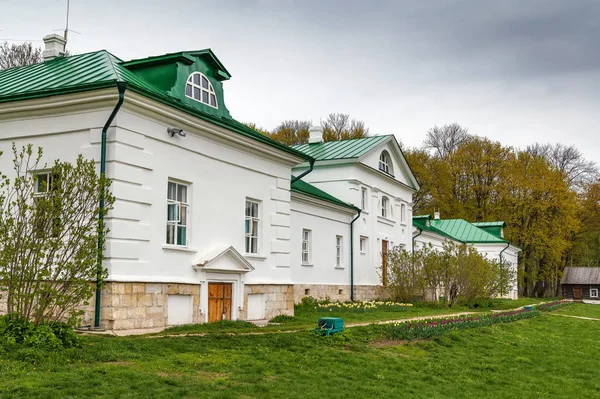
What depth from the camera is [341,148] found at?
1222 inches

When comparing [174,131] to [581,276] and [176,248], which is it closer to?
[176,248]

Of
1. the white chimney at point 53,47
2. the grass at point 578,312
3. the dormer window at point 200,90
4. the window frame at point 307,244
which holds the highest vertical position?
the white chimney at point 53,47

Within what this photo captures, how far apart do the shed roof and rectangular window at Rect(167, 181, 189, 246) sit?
5504 centimetres

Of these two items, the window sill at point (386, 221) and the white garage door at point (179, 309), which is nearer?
the white garage door at point (179, 309)

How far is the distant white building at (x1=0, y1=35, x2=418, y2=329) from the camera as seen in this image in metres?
13.2

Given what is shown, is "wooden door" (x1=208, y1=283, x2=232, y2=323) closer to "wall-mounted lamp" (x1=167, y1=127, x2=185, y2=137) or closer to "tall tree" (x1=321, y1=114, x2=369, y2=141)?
"wall-mounted lamp" (x1=167, y1=127, x2=185, y2=137)

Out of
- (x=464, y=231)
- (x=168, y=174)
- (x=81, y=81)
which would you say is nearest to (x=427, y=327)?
(x=168, y=174)

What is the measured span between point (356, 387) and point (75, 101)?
8.00 meters

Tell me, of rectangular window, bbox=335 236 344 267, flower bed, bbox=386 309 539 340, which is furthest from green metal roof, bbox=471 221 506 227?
flower bed, bbox=386 309 539 340

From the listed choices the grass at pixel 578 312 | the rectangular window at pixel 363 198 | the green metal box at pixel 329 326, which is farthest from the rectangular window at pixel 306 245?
the grass at pixel 578 312

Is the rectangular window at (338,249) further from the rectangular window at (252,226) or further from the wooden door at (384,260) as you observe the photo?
the rectangular window at (252,226)

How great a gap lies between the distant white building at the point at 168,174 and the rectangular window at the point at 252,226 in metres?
0.03

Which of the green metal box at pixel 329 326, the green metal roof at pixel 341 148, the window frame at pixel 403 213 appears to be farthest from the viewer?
the window frame at pixel 403 213

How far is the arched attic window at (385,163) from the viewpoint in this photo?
32.5 meters
